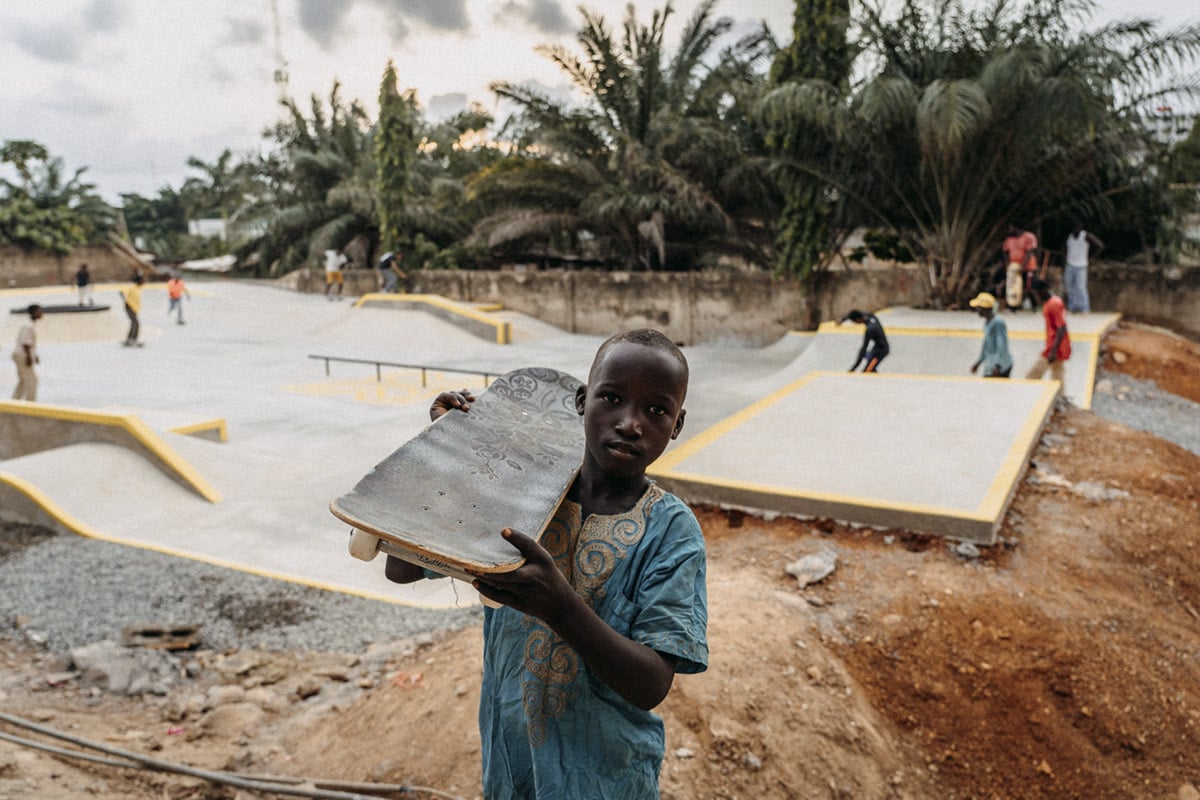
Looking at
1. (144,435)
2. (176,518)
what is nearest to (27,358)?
(144,435)

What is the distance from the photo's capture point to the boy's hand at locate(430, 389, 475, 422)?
1644 millimetres

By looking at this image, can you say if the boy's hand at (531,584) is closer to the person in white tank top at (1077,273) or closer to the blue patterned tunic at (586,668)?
the blue patterned tunic at (586,668)

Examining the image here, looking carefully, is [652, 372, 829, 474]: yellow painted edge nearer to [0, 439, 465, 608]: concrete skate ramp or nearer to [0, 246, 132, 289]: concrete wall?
[0, 439, 465, 608]: concrete skate ramp

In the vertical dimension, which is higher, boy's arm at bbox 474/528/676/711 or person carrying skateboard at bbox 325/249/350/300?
person carrying skateboard at bbox 325/249/350/300

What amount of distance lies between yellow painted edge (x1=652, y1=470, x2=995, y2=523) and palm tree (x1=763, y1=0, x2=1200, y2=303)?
23.2 ft

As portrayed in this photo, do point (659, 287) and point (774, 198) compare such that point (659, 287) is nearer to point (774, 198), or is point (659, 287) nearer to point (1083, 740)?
point (774, 198)

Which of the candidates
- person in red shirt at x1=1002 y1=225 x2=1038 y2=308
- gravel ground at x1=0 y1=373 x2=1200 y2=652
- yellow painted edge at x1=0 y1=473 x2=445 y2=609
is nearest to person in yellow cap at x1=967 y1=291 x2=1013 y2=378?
person in red shirt at x1=1002 y1=225 x2=1038 y2=308

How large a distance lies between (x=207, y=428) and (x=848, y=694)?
24.0ft

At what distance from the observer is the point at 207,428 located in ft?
27.7

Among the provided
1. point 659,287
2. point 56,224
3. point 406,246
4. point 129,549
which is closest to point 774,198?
point 659,287

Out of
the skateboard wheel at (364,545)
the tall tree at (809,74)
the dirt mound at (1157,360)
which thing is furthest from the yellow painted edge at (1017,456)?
the tall tree at (809,74)

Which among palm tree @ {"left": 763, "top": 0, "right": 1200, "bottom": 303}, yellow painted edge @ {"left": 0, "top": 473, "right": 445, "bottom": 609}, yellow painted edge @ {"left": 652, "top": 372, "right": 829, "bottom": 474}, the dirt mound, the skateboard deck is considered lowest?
yellow painted edge @ {"left": 0, "top": 473, "right": 445, "bottom": 609}

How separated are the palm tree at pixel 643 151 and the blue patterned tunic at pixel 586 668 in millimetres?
14124

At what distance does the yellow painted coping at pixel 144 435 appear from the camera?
7211 millimetres
